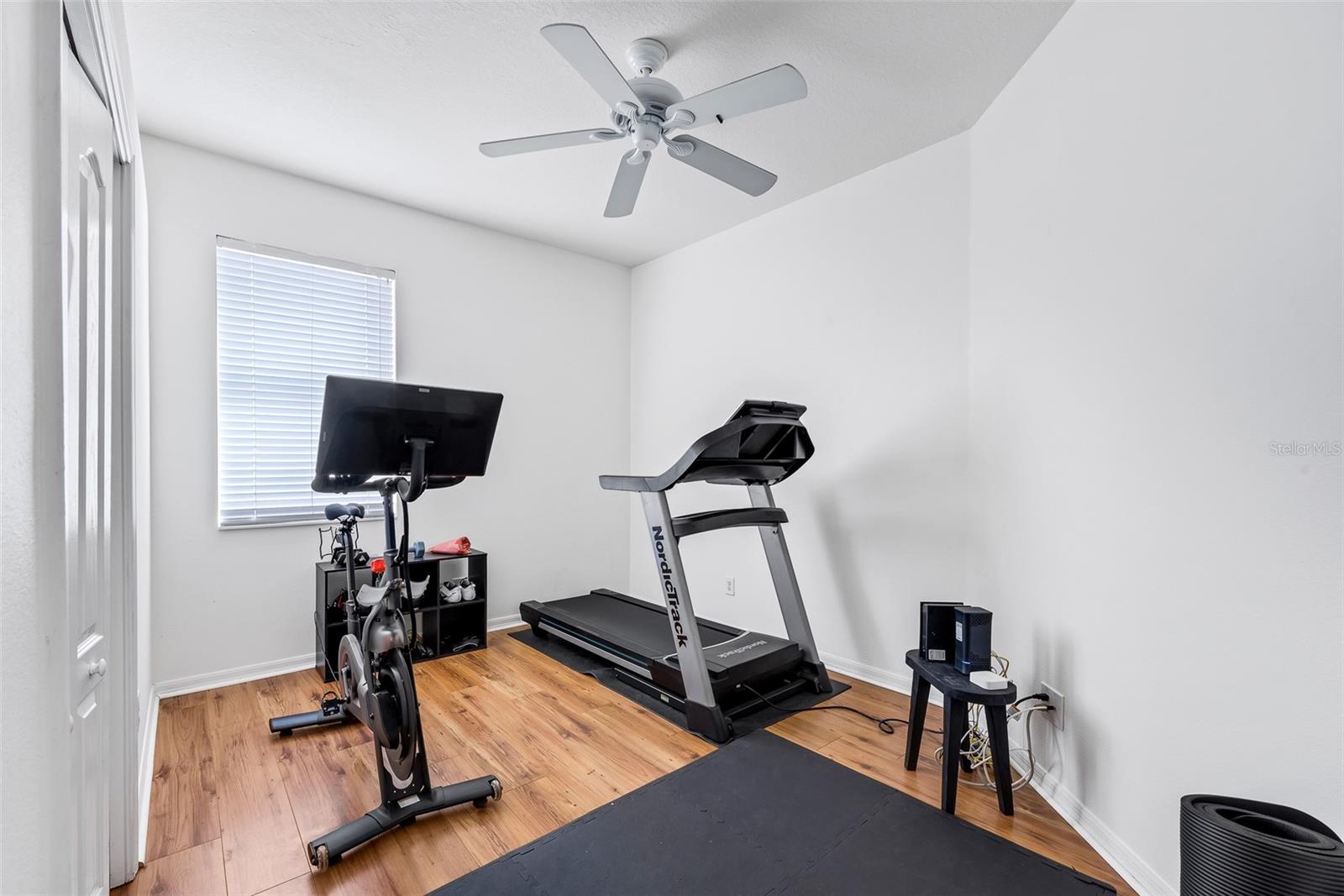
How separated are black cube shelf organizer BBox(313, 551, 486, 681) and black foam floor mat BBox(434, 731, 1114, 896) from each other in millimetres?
1841

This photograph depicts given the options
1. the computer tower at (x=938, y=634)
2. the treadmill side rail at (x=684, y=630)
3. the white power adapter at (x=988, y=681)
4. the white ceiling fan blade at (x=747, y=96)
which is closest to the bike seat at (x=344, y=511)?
the treadmill side rail at (x=684, y=630)

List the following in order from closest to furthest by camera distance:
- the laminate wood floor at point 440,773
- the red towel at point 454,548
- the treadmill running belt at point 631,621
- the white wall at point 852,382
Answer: the laminate wood floor at point 440,773 → the white wall at point 852,382 → the treadmill running belt at point 631,621 → the red towel at point 454,548

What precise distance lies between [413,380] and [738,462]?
223 centimetres

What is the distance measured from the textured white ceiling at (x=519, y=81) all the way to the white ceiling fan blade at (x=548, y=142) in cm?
36

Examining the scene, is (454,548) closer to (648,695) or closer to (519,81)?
(648,695)

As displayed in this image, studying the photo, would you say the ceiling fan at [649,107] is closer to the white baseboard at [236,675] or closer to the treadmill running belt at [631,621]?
the treadmill running belt at [631,621]

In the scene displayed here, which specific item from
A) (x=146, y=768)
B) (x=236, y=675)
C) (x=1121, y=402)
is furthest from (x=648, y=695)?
(x=1121, y=402)

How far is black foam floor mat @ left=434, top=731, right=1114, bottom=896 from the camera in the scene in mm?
1684

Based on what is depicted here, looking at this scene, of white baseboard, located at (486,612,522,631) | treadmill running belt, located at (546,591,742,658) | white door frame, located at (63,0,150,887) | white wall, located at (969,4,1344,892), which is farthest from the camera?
white baseboard, located at (486,612,522,631)

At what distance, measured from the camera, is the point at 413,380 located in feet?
12.3

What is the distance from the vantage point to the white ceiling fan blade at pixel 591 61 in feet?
5.41

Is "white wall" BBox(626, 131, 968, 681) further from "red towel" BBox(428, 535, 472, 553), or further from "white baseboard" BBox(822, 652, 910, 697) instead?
"red towel" BBox(428, 535, 472, 553)

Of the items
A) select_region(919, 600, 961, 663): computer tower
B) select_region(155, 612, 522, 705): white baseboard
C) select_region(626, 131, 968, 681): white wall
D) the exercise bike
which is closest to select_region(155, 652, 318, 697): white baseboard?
select_region(155, 612, 522, 705): white baseboard

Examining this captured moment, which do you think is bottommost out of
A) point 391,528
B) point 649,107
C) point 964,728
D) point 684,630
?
point 964,728
